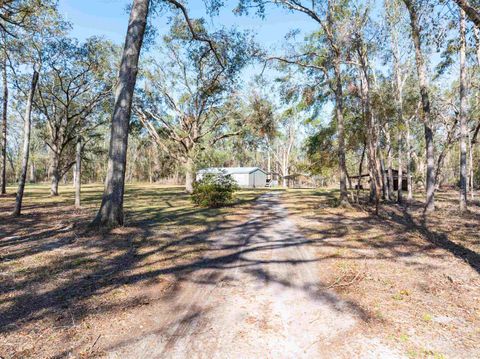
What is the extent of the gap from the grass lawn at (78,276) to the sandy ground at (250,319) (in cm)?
34

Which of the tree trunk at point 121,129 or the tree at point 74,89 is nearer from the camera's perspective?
the tree trunk at point 121,129

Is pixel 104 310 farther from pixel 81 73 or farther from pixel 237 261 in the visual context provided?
pixel 81 73

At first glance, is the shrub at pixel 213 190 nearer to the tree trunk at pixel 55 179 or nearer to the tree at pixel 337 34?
the tree at pixel 337 34

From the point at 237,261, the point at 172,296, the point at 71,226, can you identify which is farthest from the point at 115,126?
the point at 172,296

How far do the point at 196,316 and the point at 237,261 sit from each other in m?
2.21

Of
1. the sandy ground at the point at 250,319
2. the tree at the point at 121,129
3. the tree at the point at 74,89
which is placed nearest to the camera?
the sandy ground at the point at 250,319

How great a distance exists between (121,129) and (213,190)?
651 cm

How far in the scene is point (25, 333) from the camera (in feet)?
9.89

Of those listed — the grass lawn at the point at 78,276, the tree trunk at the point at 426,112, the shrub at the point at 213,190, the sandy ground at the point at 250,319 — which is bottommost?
the sandy ground at the point at 250,319

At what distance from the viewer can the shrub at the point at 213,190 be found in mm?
13836

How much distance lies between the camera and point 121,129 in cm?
796

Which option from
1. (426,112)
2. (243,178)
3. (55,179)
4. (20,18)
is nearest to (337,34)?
(426,112)

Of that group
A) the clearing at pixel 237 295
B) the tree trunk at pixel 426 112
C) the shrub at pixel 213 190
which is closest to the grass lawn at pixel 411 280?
the clearing at pixel 237 295

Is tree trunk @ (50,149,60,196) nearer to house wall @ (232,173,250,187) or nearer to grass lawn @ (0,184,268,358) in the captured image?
grass lawn @ (0,184,268,358)
